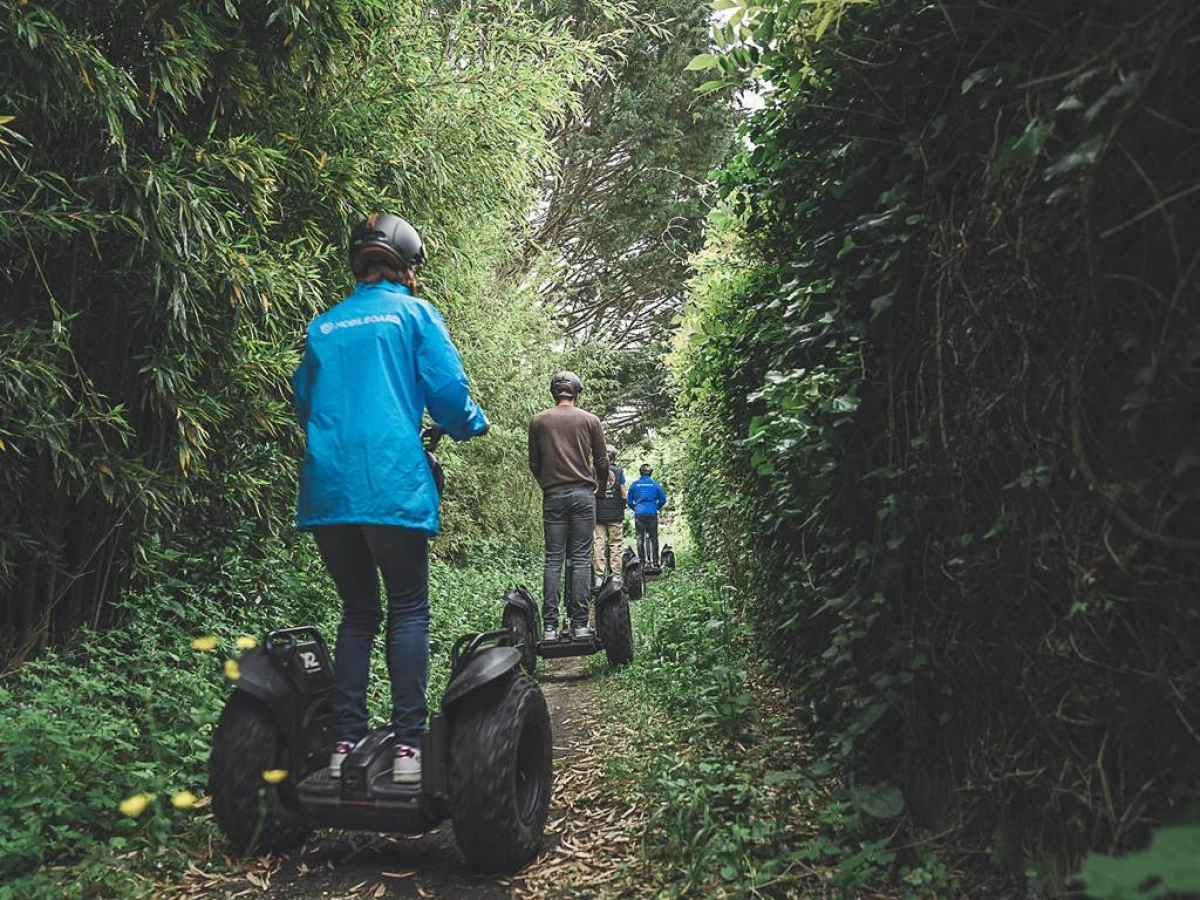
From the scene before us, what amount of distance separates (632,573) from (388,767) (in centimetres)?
558

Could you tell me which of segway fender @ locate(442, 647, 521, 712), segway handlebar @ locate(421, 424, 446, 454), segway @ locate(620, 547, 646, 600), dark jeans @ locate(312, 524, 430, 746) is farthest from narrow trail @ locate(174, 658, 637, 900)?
segway @ locate(620, 547, 646, 600)

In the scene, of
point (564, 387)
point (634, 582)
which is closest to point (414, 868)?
point (564, 387)

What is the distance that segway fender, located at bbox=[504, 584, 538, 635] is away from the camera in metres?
4.89

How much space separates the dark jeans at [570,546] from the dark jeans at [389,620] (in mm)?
2794

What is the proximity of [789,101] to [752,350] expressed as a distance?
4.13 ft

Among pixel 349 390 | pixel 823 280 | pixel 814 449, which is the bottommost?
pixel 814 449

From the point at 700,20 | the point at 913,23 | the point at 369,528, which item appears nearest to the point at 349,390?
the point at 369,528

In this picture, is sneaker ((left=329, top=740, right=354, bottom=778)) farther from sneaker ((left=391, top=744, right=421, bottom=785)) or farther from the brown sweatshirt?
the brown sweatshirt

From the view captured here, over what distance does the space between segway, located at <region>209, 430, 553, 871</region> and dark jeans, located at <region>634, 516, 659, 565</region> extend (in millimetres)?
9729

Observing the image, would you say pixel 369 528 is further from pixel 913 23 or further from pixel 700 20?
pixel 700 20

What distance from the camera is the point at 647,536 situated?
41.0ft

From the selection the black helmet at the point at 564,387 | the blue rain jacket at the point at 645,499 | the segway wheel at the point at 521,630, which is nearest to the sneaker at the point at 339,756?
the segway wheel at the point at 521,630

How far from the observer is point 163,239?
3.34 metres

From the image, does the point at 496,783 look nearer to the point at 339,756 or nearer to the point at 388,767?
the point at 388,767
